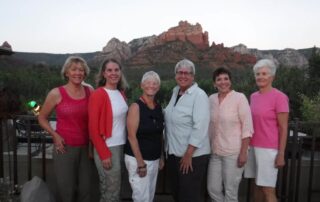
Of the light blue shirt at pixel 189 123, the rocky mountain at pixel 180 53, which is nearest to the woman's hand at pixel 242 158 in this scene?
the light blue shirt at pixel 189 123

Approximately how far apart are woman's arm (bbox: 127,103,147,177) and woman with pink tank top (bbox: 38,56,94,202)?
42 centimetres

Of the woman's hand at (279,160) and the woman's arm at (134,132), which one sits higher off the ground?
the woman's arm at (134,132)

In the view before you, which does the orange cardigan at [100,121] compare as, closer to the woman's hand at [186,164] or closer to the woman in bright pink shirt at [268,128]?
the woman's hand at [186,164]

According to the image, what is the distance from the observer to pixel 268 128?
9.92 ft

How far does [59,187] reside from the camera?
121 inches

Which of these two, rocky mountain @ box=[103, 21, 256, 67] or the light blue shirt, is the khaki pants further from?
rocky mountain @ box=[103, 21, 256, 67]

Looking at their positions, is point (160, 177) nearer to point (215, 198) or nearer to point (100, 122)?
point (215, 198)

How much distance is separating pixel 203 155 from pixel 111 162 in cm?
79

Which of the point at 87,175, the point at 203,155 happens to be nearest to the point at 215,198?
the point at 203,155

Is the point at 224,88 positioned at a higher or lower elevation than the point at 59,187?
higher

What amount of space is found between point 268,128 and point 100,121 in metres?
1.45

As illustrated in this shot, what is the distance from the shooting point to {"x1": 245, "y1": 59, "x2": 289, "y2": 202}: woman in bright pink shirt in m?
3.00

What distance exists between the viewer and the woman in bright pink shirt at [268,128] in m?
3.00

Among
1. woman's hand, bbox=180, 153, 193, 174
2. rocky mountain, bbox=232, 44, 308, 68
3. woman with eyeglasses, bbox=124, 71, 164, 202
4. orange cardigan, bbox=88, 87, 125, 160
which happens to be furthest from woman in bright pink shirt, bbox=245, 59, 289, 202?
rocky mountain, bbox=232, 44, 308, 68
